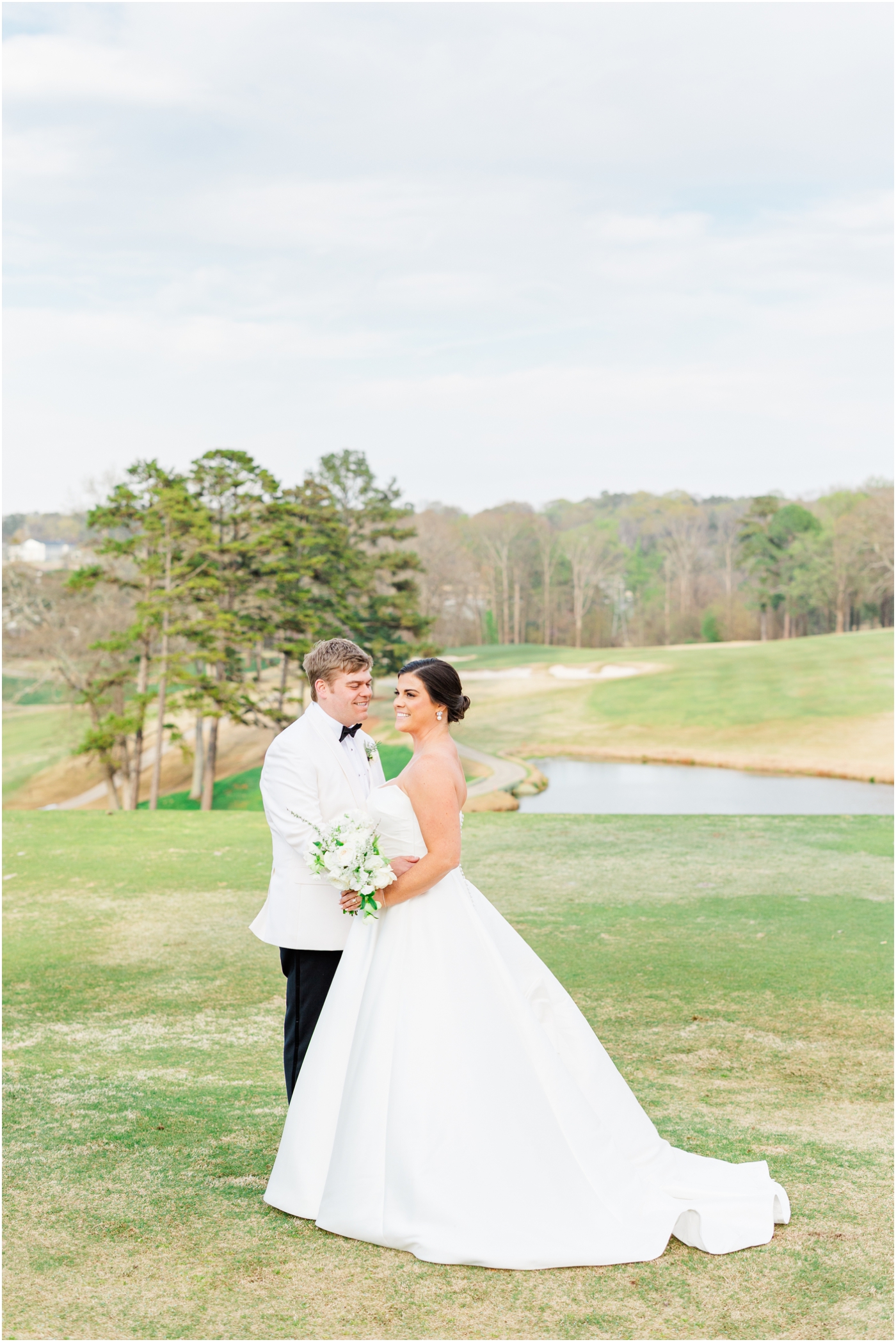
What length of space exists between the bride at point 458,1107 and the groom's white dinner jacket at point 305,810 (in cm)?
31

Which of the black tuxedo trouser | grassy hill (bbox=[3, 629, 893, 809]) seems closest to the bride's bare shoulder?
the black tuxedo trouser

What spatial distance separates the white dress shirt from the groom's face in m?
0.02

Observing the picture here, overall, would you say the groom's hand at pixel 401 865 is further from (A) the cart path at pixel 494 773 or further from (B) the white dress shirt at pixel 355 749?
(A) the cart path at pixel 494 773

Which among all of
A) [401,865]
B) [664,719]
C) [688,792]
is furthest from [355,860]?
[664,719]

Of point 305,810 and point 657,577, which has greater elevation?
point 657,577

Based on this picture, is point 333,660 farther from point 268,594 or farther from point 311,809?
point 268,594

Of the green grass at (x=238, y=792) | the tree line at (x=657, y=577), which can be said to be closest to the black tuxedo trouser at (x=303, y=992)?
the green grass at (x=238, y=792)

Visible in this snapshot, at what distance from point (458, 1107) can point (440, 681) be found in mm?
1406

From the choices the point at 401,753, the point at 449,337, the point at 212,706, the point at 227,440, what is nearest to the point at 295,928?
the point at 212,706

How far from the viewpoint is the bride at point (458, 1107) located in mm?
3533

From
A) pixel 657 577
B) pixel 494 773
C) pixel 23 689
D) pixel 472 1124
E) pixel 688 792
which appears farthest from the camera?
pixel 657 577

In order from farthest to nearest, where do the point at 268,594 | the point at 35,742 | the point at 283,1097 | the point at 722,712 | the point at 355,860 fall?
the point at 35,742 → the point at 722,712 → the point at 268,594 → the point at 283,1097 → the point at 355,860

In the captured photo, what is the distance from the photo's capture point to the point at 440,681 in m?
3.86

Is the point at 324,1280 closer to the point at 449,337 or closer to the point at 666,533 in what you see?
the point at 449,337
